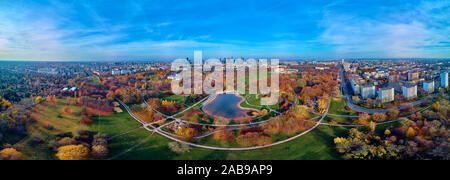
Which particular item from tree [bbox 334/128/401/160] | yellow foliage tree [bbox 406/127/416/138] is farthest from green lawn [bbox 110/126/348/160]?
yellow foliage tree [bbox 406/127/416/138]

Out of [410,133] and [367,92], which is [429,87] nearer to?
[367,92]

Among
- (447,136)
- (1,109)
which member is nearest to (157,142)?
(1,109)

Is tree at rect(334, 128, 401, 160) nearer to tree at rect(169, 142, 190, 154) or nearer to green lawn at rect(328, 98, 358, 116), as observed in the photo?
green lawn at rect(328, 98, 358, 116)

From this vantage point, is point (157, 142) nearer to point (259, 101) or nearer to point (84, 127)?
point (84, 127)

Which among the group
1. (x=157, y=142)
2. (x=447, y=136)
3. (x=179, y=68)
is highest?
(x=179, y=68)

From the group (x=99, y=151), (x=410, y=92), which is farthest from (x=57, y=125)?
(x=410, y=92)

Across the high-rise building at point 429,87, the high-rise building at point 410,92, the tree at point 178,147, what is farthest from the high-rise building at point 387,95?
the tree at point 178,147
